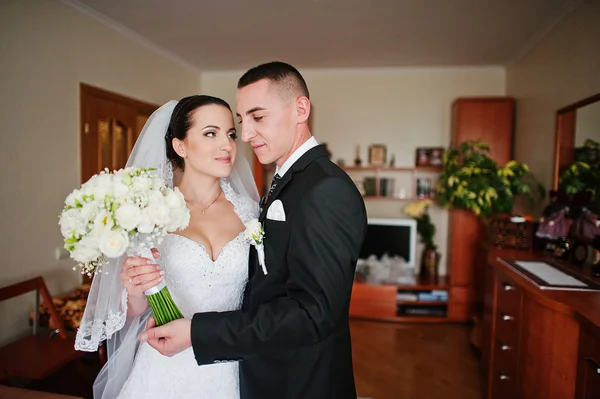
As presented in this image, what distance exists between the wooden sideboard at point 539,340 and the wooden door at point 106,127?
344 cm

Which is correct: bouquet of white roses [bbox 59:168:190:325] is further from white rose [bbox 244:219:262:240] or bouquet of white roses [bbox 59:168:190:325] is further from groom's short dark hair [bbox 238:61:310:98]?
groom's short dark hair [bbox 238:61:310:98]

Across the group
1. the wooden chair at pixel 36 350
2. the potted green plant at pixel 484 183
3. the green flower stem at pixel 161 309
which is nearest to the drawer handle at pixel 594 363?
Result: the green flower stem at pixel 161 309

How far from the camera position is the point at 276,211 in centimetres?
125

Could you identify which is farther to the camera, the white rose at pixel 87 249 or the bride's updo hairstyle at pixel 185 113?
the bride's updo hairstyle at pixel 185 113

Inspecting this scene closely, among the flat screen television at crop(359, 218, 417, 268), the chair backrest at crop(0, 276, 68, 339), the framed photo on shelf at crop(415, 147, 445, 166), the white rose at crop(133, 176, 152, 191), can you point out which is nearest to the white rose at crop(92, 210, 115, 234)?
the white rose at crop(133, 176, 152, 191)

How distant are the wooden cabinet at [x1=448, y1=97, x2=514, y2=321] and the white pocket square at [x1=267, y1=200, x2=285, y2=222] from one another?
3.61m

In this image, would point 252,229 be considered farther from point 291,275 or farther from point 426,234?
point 426,234

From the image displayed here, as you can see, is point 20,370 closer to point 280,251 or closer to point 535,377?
point 280,251

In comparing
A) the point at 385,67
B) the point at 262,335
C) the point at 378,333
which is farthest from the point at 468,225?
A: the point at 262,335

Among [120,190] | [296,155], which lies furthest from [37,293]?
[296,155]

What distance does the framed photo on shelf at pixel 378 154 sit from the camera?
16.2 feet

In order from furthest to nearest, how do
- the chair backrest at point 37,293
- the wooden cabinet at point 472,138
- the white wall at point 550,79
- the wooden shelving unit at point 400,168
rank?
the wooden shelving unit at point 400,168
the wooden cabinet at point 472,138
the white wall at point 550,79
the chair backrest at point 37,293

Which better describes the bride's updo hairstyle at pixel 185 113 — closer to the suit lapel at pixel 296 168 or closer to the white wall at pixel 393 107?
the suit lapel at pixel 296 168

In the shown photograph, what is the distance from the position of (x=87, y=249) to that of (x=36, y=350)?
2051mm
